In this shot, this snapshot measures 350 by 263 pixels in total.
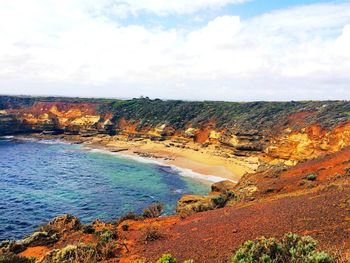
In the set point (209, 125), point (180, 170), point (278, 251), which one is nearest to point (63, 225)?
point (278, 251)

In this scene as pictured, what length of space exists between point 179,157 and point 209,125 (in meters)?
14.5

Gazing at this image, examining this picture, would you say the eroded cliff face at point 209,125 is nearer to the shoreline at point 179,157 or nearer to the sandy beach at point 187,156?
the sandy beach at point 187,156

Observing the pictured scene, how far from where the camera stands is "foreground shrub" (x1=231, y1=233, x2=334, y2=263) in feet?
31.6

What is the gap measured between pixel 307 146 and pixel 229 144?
1567 cm

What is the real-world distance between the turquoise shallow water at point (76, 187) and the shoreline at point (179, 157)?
9.41ft

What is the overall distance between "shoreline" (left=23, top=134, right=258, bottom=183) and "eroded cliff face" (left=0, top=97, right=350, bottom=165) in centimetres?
246

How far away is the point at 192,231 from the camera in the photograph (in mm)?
16812

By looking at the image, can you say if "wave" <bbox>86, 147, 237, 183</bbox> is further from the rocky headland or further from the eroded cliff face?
the eroded cliff face

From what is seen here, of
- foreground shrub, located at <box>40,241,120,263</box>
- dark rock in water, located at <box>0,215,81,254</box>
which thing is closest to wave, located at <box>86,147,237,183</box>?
dark rock in water, located at <box>0,215,81,254</box>

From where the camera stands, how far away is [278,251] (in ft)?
33.2

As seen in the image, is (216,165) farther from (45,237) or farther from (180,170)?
(45,237)

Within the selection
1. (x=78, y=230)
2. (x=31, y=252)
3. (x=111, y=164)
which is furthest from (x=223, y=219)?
(x=111, y=164)

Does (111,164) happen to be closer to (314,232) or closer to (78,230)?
(78,230)

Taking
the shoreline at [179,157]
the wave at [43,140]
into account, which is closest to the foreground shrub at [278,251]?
the shoreline at [179,157]
